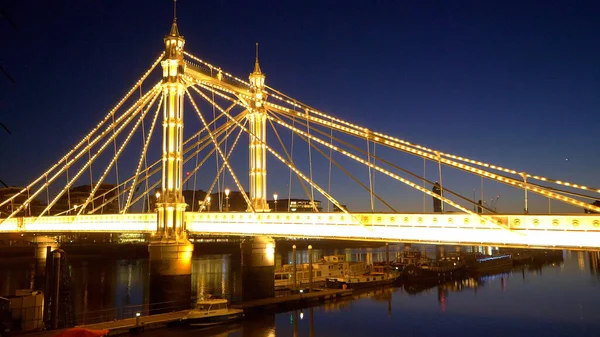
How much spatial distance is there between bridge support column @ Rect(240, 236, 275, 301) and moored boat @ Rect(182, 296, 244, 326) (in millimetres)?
6127

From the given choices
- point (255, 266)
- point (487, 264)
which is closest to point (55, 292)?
point (255, 266)

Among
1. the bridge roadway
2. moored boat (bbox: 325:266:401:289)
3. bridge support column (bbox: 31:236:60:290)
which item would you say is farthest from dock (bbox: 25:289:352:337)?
bridge support column (bbox: 31:236:60:290)

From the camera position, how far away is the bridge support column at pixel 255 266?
43031mm

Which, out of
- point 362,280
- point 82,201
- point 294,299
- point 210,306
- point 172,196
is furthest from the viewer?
point 82,201

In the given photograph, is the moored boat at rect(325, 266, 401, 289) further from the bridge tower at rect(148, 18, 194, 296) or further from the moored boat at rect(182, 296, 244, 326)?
the bridge tower at rect(148, 18, 194, 296)

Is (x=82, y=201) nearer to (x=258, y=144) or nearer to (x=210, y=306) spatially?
(x=258, y=144)

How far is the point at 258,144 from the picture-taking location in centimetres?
4506

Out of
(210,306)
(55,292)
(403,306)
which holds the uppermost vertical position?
(55,292)

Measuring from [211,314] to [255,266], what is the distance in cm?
868

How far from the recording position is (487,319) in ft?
140

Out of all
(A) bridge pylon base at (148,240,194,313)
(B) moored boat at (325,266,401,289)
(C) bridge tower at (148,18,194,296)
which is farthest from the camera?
(B) moored boat at (325,266,401,289)

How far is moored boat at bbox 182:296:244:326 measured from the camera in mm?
34000

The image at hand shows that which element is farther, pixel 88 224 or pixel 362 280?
pixel 362 280

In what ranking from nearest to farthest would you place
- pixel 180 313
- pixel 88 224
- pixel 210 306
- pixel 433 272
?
pixel 180 313 → pixel 210 306 → pixel 88 224 → pixel 433 272
